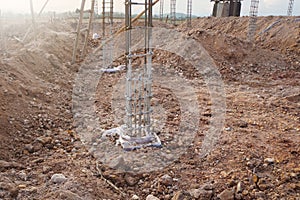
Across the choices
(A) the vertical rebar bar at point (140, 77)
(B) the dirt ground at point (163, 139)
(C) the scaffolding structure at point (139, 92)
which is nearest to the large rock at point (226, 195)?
(B) the dirt ground at point (163, 139)

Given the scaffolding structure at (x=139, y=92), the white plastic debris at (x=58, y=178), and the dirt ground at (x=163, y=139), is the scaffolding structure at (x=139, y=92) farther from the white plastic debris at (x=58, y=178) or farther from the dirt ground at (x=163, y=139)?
the white plastic debris at (x=58, y=178)

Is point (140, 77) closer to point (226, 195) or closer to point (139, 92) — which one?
point (139, 92)

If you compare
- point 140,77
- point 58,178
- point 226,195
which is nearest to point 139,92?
point 140,77

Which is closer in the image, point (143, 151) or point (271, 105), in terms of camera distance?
point (143, 151)

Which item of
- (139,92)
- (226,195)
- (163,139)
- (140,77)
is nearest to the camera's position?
(226,195)

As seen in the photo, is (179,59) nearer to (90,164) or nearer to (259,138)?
(259,138)

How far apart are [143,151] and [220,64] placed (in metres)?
7.50

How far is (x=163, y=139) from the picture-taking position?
15.1ft

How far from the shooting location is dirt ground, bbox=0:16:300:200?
125 inches

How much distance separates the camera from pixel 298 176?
3.40 metres

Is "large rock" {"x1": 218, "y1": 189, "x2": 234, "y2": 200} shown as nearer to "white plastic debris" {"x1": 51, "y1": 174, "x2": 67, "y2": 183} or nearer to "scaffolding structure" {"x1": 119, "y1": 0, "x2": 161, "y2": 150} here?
"scaffolding structure" {"x1": 119, "y1": 0, "x2": 161, "y2": 150}

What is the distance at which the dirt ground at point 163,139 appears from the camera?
3.19 m

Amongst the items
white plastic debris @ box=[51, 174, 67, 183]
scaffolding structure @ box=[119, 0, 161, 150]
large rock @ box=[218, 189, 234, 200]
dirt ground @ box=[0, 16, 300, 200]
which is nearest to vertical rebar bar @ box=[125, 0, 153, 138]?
scaffolding structure @ box=[119, 0, 161, 150]

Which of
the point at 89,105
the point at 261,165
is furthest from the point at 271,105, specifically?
the point at 89,105
